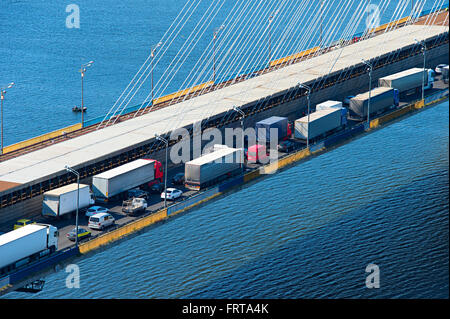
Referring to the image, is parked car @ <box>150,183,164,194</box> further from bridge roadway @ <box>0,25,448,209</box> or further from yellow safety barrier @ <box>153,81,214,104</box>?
yellow safety barrier @ <box>153,81,214,104</box>

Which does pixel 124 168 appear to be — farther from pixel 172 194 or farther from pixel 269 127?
pixel 269 127

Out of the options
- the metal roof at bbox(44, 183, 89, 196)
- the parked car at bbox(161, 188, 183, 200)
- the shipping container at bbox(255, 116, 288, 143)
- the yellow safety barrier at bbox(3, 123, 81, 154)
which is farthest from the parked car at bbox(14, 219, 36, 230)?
the shipping container at bbox(255, 116, 288, 143)

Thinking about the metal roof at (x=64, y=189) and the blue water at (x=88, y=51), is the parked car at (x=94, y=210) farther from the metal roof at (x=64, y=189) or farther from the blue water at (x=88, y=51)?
the blue water at (x=88, y=51)

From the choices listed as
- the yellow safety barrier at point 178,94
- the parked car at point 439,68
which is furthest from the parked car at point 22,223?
the parked car at point 439,68

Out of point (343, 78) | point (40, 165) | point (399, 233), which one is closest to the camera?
point (40, 165)

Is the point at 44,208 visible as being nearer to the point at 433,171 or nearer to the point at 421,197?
the point at 421,197

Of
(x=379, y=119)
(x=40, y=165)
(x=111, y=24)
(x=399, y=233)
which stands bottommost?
(x=399, y=233)
